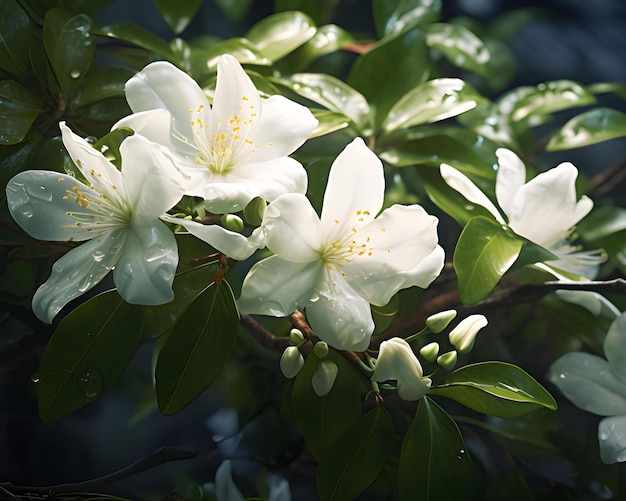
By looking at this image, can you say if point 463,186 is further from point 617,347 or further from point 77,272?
point 77,272

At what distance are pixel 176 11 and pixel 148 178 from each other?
0.44m

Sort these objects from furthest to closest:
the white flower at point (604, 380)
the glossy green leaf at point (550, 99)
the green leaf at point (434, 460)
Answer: the glossy green leaf at point (550, 99), the white flower at point (604, 380), the green leaf at point (434, 460)

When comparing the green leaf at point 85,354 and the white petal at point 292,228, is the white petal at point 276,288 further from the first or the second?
the green leaf at point 85,354

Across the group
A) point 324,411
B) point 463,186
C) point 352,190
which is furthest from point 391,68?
point 324,411

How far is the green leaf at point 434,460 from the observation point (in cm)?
62

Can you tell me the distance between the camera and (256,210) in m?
0.58

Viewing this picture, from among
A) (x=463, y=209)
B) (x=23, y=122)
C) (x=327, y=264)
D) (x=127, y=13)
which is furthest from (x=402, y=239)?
(x=127, y=13)

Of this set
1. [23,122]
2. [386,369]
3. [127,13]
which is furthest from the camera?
[127,13]

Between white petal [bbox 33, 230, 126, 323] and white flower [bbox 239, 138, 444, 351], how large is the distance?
0.12 m

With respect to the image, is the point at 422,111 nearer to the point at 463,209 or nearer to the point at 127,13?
the point at 463,209

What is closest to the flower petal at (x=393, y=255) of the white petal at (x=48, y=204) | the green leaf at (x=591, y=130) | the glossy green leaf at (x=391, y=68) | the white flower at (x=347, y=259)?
the white flower at (x=347, y=259)

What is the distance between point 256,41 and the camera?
2.81 feet

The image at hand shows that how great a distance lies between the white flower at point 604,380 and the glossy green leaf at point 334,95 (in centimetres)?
36

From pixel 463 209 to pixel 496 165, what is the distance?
3.0 inches
